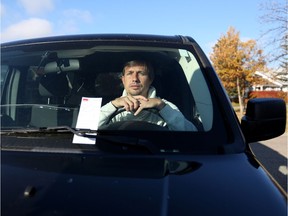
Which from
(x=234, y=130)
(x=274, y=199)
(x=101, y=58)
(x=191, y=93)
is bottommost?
(x=274, y=199)

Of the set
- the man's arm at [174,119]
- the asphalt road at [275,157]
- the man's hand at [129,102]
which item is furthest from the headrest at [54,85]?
the asphalt road at [275,157]

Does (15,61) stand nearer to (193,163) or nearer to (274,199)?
(193,163)

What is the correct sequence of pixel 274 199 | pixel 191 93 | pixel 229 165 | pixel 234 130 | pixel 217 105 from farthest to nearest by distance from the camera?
pixel 191 93 → pixel 217 105 → pixel 234 130 → pixel 229 165 → pixel 274 199

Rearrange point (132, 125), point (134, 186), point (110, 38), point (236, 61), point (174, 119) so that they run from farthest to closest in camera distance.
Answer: point (236, 61), point (110, 38), point (174, 119), point (132, 125), point (134, 186)

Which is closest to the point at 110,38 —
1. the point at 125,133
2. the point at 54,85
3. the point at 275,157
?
the point at 54,85

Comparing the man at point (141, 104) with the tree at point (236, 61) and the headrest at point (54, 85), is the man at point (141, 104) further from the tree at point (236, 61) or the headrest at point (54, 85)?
the tree at point (236, 61)

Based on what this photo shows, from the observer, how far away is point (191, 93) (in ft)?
8.34

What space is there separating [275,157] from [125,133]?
717cm

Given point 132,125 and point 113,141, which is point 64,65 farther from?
point 113,141

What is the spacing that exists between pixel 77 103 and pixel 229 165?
38.3 inches

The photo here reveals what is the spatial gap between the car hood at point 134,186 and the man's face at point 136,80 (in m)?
0.71

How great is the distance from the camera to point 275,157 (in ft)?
28.2

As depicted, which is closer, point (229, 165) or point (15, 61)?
point (229, 165)

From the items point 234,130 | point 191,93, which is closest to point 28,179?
point 234,130
